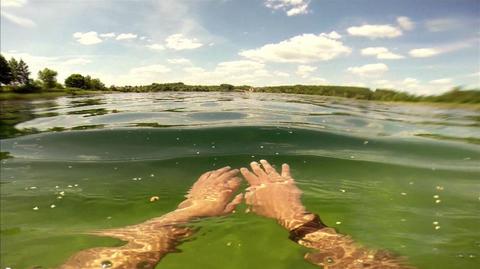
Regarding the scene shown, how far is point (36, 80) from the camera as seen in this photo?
9944cm

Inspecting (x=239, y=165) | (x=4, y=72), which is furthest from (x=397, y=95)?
(x=4, y=72)

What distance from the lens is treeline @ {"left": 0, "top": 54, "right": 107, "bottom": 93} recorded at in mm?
76812

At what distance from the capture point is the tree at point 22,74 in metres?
91.3

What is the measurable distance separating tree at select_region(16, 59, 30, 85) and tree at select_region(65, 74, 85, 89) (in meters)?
12.4

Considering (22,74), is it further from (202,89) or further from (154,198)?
(154,198)

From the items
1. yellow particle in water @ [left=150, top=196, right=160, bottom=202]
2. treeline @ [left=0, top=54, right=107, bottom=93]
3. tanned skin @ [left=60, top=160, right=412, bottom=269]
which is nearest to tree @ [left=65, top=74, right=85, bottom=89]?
treeline @ [left=0, top=54, right=107, bottom=93]

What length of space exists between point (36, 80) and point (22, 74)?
20.6 ft

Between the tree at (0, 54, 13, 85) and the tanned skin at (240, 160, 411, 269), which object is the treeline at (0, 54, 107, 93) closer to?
the tree at (0, 54, 13, 85)

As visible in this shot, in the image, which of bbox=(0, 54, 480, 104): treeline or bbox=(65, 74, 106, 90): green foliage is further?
bbox=(65, 74, 106, 90): green foliage

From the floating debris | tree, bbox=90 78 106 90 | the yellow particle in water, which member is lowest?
the yellow particle in water

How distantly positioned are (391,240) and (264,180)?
3772 millimetres

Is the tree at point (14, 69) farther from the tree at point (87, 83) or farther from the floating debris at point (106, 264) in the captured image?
the floating debris at point (106, 264)

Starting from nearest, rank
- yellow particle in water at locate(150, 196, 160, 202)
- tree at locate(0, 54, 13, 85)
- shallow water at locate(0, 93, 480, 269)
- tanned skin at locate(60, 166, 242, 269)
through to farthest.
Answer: tanned skin at locate(60, 166, 242, 269) < shallow water at locate(0, 93, 480, 269) < yellow particle in water at locate(150, 196, 160, 202) < tree at locate(0, 54, 13, 85)

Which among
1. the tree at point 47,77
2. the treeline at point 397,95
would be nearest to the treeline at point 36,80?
the tree at point 47,77
